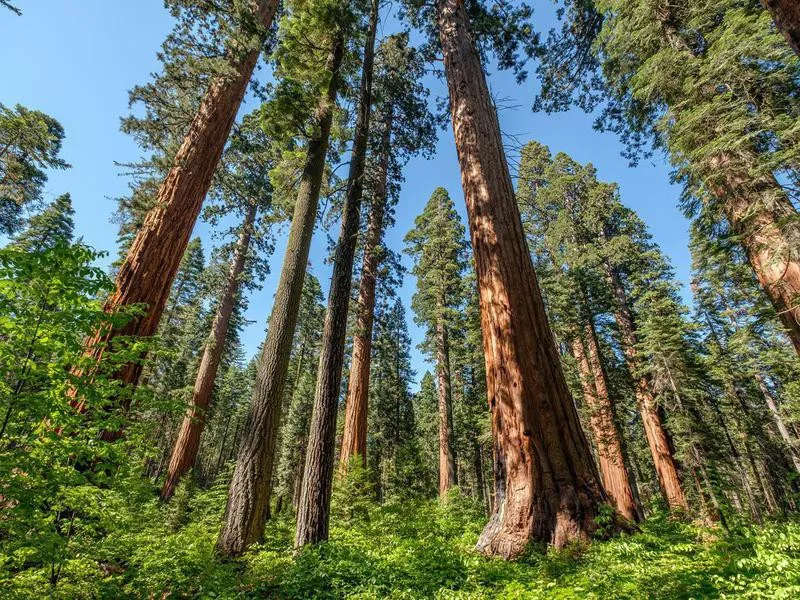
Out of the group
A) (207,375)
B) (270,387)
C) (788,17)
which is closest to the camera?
(788,17)

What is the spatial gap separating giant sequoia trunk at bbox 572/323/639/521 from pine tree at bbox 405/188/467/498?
568cm

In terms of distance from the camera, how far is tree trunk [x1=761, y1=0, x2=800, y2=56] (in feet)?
9.08

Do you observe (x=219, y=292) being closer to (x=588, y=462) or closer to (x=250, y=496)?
(x=250, y=496)

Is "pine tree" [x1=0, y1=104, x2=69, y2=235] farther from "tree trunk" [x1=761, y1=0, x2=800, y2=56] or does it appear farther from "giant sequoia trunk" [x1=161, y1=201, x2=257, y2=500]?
"tree trunk" [x1=761, y1=0, x2=800, y2=56]

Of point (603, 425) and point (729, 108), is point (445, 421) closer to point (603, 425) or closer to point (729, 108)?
point (603, 425)

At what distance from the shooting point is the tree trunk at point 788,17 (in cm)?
277

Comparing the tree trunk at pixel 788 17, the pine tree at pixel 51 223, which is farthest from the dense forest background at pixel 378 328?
the pine tree at pixel 51 223

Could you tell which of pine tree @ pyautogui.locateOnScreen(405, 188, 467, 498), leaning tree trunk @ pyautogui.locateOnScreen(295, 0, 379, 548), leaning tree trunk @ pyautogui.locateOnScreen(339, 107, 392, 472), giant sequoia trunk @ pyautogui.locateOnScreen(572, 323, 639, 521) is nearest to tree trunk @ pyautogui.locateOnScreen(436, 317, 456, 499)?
pine tree @ pyautogui.locateOnScreen(405, 188, 467, 498)

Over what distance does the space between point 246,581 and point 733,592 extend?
4484 millimetres

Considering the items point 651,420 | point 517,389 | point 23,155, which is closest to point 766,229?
point 517,389

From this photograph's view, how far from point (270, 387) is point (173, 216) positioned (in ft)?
10.0

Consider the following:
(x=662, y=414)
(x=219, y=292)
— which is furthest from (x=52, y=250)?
(x=662, y=414)

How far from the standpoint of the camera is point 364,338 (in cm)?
1069

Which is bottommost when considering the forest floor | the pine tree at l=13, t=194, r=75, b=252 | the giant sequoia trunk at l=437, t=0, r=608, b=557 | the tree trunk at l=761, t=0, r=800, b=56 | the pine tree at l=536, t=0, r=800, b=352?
the forest floor
